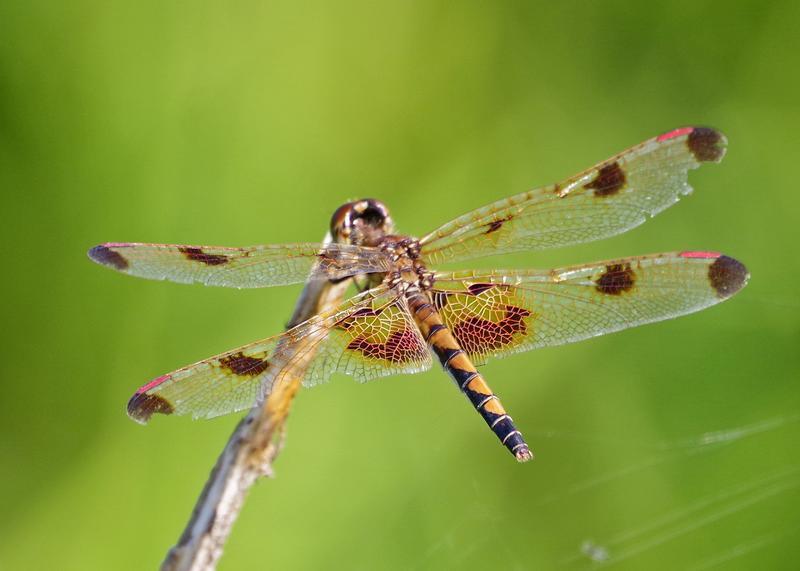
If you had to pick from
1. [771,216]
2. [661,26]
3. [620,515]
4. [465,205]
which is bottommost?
[620,515]

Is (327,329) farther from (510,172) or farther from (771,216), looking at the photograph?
(771,216)

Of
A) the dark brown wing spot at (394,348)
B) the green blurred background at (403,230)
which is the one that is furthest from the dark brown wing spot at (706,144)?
the dark brown wing spot at (394,348)

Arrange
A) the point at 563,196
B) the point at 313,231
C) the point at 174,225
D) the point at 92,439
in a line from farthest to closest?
1. the point at 313,231
2. the point at 174,225
3. the point at 92,439
4. the point at 563,196

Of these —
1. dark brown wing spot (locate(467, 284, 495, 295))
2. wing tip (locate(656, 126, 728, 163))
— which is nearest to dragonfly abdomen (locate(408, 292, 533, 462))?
dark brown wing spot (locate(467, 284, 495, 295))

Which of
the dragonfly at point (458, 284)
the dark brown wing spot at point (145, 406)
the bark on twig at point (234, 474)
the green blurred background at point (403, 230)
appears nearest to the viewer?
the bark on twig at point (234, 474)

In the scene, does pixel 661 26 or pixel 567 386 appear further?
pixel 661 26

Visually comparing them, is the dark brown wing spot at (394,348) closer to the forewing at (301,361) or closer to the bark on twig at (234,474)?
the forewing at (301,361)

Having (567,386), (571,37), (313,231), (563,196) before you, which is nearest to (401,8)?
(571,37)
